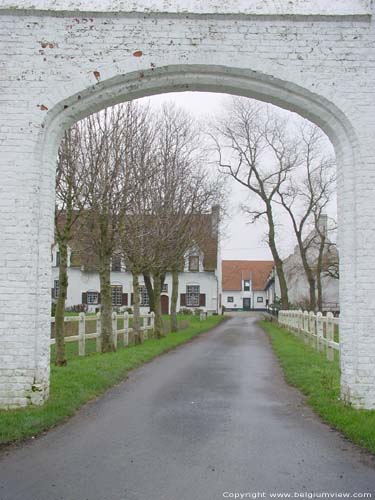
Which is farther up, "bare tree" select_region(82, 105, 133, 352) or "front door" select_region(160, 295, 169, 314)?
"bare tree" select_region(82, 105, 133, 352)

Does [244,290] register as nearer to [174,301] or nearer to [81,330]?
[174,301]

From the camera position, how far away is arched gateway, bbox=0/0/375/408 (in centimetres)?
800

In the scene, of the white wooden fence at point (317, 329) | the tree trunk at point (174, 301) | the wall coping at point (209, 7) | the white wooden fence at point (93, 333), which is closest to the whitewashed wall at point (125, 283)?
the tree trunk at point (174, 301)

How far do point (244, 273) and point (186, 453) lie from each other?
8126cm

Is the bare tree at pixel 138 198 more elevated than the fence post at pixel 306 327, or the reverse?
the bare tree at pixel 138 198

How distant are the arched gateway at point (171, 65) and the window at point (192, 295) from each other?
4577cm

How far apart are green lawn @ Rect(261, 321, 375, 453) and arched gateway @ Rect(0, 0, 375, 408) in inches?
17.6

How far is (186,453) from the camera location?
5910 millimetres

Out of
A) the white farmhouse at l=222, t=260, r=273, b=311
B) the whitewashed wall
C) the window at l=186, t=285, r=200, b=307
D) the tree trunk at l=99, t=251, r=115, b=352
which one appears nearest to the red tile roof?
the white farmhouse at l=222, t=260, r=273, b=311

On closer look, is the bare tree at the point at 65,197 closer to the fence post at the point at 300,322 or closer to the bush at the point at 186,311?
the fence post at the point at 300,322

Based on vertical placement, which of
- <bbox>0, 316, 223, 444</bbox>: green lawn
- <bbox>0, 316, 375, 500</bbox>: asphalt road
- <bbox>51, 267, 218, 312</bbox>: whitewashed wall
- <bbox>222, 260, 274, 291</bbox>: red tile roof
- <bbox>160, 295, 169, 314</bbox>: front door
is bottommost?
<bbox>0, 316, 375, 500</bbox>: asphalt road

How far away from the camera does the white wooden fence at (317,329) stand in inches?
581

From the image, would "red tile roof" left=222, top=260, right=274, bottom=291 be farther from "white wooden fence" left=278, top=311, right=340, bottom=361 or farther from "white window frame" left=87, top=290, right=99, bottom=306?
"white wooden fence" left=278, top=311, right=340, bottom=361

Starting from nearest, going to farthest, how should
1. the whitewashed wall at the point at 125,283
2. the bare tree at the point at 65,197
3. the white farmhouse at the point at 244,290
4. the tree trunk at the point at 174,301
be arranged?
the bare tree at the point at 65,197 < the tree trunk at the point at 174,301 < the whitewashed wall at the point at 125,283 < the white farmhouse at the point at 244,290
